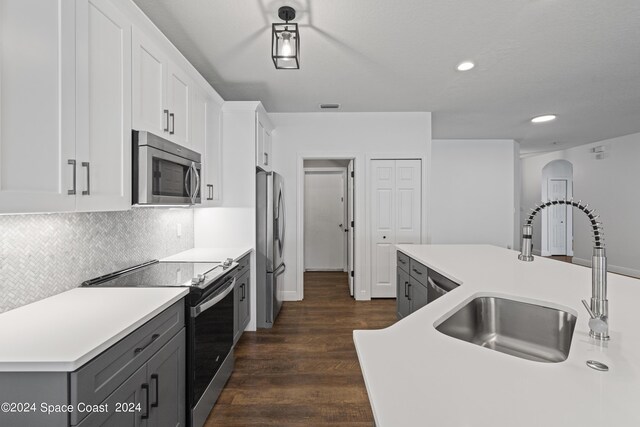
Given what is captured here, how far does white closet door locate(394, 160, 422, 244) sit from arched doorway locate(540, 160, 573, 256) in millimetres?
5458

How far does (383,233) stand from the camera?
4.30 m

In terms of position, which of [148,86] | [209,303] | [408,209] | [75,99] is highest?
[148,86]

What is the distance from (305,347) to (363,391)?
2.65 ft

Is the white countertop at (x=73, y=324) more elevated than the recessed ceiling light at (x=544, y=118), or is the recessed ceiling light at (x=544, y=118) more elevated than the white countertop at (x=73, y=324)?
the recessed ceiling light at (x=544, y=118)

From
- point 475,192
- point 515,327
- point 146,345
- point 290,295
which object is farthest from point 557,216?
point 146,345

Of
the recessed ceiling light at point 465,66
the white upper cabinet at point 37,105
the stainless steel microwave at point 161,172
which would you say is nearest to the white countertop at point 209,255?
the stainless steel microwave at point 161,172

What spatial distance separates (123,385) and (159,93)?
5.45 ft

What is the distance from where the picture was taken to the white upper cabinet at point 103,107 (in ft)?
4.38

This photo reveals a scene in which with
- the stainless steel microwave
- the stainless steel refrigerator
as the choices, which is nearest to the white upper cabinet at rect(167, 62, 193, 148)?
the stainless steel microwave

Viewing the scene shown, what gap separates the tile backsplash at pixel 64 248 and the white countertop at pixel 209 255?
9.2 inches

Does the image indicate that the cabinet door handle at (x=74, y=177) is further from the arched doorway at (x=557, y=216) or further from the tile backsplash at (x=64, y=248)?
the arched doorway at (x=557, y=216)

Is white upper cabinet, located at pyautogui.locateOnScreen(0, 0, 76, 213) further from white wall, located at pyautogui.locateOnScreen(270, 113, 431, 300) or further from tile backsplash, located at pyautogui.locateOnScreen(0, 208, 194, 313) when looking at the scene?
white wall, located at pyautogui.locateOnScreen(270, 113, 431, 300)

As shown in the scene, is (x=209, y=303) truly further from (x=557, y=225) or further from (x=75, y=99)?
(x=557, y=225)

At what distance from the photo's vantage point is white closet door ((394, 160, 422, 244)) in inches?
168
